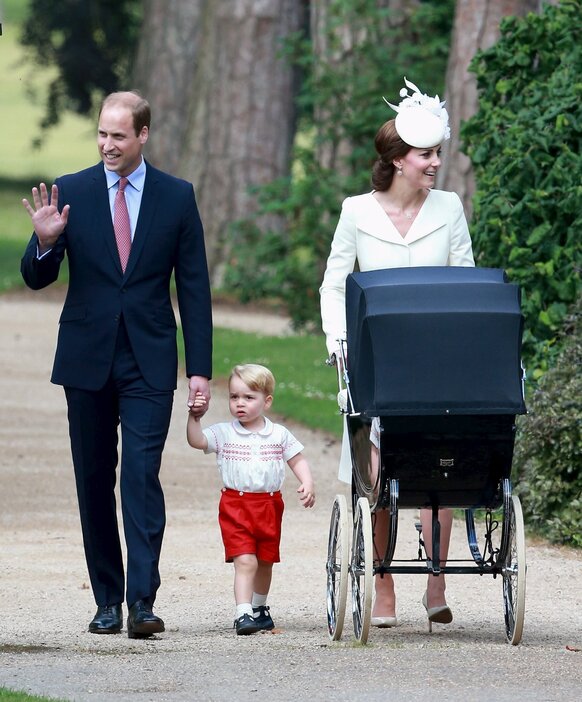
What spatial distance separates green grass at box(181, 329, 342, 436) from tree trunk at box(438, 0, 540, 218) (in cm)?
201

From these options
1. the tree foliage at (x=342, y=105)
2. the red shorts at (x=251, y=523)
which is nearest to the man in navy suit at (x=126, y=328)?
the red shorts at (x=251, y=523)

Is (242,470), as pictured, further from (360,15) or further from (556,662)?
(360,15)

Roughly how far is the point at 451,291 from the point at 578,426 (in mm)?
2839

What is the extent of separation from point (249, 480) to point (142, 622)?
65 cm

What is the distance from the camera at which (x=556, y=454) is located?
28.9 ft

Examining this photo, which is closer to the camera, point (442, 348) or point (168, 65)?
point (442, 348)

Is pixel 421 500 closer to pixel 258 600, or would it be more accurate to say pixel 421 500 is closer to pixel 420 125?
pixel 258 600

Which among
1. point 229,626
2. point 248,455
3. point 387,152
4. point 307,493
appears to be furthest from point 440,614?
point 387,152

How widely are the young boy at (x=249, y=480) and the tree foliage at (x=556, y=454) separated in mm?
2499

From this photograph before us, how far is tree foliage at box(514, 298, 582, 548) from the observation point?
28.6 feet

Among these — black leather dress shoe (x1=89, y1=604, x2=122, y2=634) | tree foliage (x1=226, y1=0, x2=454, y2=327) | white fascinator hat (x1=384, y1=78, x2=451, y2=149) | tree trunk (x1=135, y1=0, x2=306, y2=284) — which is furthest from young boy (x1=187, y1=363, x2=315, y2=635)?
tree trunk (x1=135, y1=0, x2=306, y2=284)

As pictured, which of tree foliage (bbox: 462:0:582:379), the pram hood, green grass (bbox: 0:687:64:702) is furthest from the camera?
tree foliage (bbox: 462:0:582:379)

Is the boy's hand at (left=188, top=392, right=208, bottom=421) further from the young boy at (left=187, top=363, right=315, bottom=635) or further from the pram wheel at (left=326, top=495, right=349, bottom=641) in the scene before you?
the pram wheel at (left=326, top=495, right=349, bottom=641)

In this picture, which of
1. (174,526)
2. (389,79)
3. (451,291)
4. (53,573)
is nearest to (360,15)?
(389,79)
